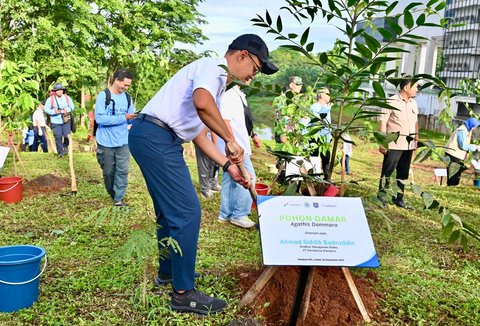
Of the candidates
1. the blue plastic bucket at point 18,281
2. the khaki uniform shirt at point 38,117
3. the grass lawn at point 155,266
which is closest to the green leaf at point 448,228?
the grass lawn at point 155,266

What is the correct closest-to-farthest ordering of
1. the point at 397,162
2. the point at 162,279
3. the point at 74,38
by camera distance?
the point at 162,279, the point at 397,162, the point at 74,38

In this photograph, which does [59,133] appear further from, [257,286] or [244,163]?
[257,286]

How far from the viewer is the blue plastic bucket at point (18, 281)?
110 inches

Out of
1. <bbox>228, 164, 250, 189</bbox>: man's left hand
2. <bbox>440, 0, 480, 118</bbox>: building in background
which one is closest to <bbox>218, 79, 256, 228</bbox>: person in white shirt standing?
<bbox>228, 164, 250, 189</bbox>: man's left hand

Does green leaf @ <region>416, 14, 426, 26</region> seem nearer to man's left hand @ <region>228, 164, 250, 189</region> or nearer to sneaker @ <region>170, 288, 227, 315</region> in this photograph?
man's left hand @ <region>228, 164, 250, 189</region>

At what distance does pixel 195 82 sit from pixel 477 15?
3507 centimetres

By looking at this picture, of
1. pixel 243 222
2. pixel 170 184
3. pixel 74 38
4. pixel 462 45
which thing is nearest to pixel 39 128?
pixel 74 38

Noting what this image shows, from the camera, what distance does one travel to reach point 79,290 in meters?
3.25

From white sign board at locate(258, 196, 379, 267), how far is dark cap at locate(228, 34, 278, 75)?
849mm

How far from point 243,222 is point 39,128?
334 inches

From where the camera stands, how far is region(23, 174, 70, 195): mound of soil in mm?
6537

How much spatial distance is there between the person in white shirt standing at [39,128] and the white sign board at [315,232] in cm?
962

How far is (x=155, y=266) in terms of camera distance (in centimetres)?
363

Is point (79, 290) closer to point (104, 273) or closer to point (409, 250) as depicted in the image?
point (104, 273)
